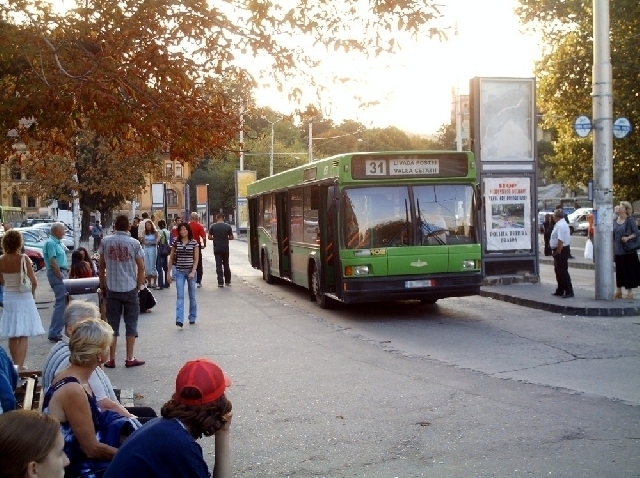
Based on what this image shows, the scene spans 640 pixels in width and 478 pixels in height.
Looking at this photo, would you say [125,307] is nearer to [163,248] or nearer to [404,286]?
[404,286]

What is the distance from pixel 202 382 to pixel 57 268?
1005 cm

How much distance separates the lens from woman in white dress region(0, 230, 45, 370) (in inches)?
422

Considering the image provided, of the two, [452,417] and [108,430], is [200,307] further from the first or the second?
[108,430]

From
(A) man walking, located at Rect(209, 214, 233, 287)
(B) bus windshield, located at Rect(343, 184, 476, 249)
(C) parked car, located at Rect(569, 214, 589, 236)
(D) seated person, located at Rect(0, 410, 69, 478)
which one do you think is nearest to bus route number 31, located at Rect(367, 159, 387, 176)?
(B) bus windshield, located at Rect(343, 184, 476, 249)

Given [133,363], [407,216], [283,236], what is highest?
[407,216]

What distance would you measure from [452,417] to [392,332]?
6068mm

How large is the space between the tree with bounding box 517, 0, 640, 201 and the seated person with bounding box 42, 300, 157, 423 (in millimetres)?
31699

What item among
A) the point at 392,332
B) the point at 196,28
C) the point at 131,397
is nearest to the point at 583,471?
the point at 131,397

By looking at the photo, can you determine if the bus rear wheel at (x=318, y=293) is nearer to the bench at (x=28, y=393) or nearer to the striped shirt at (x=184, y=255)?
the striped shirt at (x=184, y=255)

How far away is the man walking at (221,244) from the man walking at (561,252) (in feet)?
29.8

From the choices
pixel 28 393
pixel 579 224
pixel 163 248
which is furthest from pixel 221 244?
pixel 579 224

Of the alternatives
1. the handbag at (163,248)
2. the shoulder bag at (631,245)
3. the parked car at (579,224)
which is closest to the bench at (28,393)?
the shoulder bag at (631,245)

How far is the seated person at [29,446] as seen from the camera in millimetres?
2803

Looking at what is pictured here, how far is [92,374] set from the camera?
221 inches
